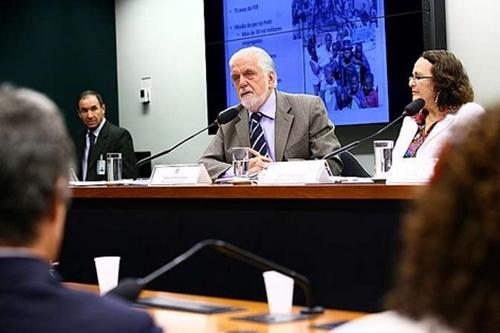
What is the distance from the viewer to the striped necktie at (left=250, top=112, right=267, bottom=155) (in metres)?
4.23

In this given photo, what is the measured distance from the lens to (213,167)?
4121 millimetres

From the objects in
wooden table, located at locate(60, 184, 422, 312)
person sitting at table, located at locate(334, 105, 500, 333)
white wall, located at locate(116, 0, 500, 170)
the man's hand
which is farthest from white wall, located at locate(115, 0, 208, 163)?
person sitting at table, located at locate(334, 105, 500, 333)

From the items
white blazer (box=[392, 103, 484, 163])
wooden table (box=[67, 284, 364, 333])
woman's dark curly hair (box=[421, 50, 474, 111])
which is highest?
woman's dark curly hair (box=[421, 50, 474, 111])

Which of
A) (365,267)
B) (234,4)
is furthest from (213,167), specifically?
(234,4)

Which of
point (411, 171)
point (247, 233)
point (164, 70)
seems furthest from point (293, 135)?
point (164, 70)

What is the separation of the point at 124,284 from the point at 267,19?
4.79 meters

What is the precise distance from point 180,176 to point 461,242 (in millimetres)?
2711

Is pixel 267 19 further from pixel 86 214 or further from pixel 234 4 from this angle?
pixel 86 214

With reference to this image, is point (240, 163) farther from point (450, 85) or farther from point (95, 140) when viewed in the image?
point (95, 140)

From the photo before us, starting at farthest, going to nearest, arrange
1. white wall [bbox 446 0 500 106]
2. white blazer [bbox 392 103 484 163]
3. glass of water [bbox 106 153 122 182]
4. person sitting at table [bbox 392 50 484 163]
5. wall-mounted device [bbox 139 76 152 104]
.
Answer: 1. wall-mounted device [bbox 139 76 152 104]
2. white wall [bbox 446 0 500 106]
3. person sitting at table [bbox 392 50 484 163]
4. glass of water [bbox 106 153 122 182]
5. white blazer [bbox 392 103 484 163]

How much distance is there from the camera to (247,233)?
2916mm

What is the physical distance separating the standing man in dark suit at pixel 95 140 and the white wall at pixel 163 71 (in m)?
0.52

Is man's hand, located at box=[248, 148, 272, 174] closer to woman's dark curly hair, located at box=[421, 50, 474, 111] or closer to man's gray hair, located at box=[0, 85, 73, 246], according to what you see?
woman's dark curly hair, located at box=[421, 50, 474, 111]

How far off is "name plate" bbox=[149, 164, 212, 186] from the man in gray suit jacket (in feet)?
1.69
